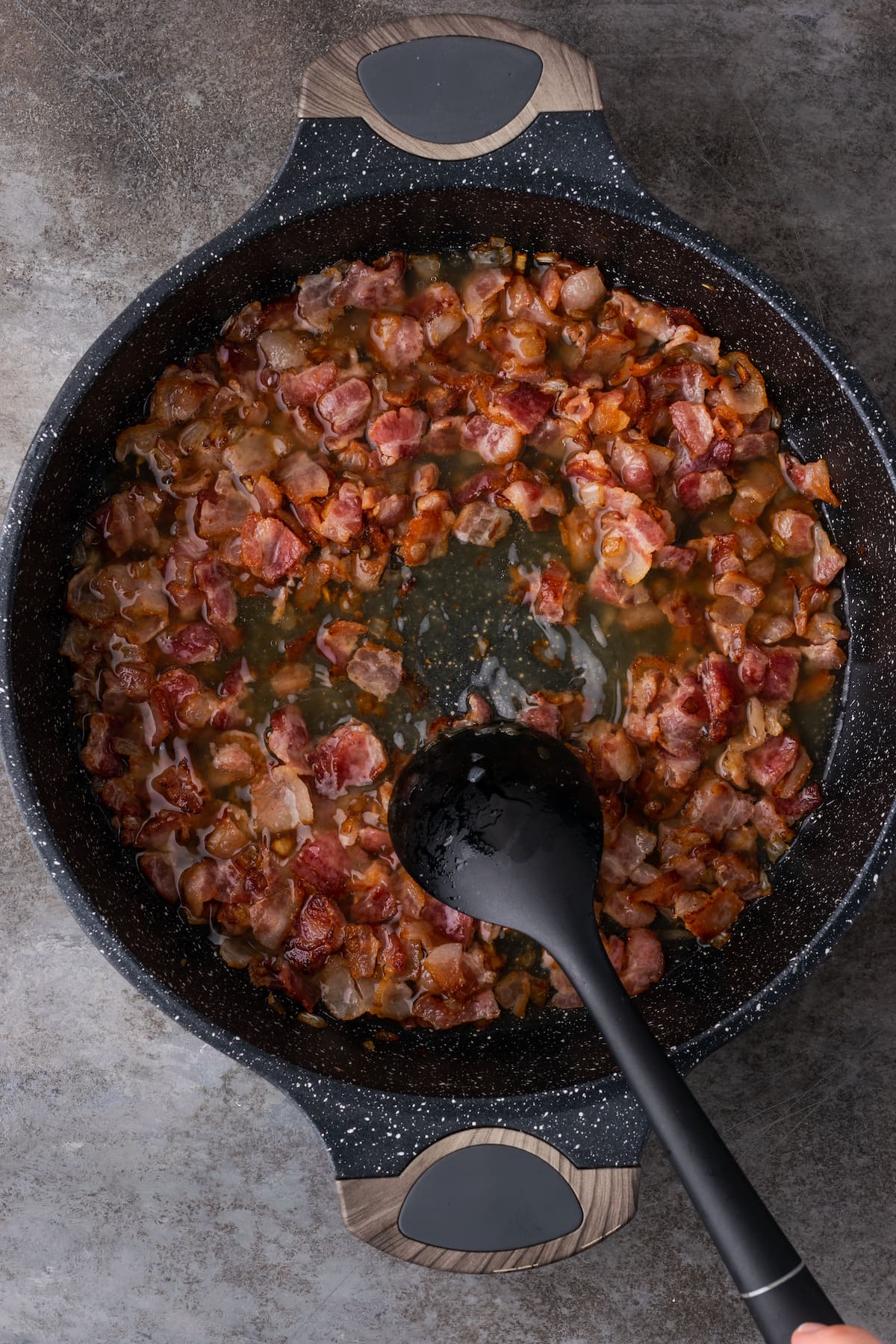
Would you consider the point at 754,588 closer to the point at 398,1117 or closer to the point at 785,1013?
the point at 785,1013

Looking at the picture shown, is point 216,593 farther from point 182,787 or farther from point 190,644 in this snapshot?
point 182,787

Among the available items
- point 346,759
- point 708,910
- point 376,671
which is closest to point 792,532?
point 708,910

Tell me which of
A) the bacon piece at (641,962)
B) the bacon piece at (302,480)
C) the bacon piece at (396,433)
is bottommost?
the bacon piece at (641,962)

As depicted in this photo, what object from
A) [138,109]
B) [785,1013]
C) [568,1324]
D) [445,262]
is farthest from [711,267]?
[568,1324]

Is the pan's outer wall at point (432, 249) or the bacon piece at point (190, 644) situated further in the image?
the bacon piece at point (190, 644)

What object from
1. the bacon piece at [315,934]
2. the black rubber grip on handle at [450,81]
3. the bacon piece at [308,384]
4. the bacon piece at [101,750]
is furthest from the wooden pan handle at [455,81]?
the bacon piece at [315,934]

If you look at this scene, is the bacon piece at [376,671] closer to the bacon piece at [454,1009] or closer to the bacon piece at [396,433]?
the bacon piece at [396,433]

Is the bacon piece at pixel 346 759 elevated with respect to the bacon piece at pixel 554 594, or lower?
lower
